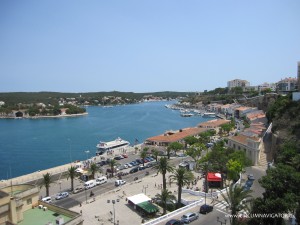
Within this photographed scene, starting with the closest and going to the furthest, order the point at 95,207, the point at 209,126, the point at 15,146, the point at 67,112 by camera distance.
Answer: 1. the point at 95,207
2. the point at 15,146
3. the point at 209,126
4. the point at 67,112

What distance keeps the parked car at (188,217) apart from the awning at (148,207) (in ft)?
16.3

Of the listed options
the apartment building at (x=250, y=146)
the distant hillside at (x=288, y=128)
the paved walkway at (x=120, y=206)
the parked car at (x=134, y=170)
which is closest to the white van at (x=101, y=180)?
the paved walkway at (x=120, y=206)

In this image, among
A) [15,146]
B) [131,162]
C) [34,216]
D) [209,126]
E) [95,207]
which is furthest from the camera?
[209,126]

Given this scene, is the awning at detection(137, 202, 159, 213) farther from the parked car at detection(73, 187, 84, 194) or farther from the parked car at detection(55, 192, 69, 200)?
the parked car at detection(73, 187, 84, 194)

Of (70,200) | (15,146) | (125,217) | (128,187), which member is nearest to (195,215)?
(125,217)

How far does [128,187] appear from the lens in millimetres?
33250

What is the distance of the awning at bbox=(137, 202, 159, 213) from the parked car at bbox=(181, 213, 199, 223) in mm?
4974

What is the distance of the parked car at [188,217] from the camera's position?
2041 centimetres

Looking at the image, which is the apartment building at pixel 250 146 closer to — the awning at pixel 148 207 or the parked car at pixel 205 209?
the parked car at pixel 205 209

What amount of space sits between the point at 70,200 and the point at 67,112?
13045 cm

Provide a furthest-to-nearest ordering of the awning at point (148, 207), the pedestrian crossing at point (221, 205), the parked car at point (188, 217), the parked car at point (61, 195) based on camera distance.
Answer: the parked car at point (61, 195) < the awning at point (148, 207) < the pedestrian crossing at point (221, 205) < the parked car at point (188, 217)

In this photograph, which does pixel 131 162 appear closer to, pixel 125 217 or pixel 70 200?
pixel 70 200

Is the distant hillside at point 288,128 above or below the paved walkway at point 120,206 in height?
above

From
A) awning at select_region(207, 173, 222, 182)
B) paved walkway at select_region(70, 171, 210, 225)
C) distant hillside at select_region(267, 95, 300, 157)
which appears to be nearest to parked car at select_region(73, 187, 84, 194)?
paved walkway at select_region(70, 171, 210, 225)
